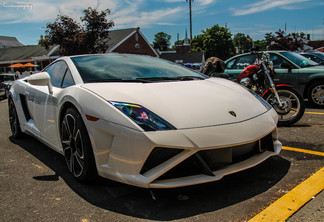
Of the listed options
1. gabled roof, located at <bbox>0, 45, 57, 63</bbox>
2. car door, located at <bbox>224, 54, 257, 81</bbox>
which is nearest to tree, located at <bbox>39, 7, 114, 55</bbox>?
gabled roof, located at <bbox>0, 45, 57, 63</bbox>

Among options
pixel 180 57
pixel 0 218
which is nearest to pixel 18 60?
pixel 180 57

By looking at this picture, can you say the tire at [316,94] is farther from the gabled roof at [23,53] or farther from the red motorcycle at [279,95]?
the gabled roof at [23,53]

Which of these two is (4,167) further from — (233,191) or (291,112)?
(291,112)

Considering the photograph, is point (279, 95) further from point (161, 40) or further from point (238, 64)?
point (161, 40)

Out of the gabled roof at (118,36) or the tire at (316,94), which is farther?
the gabled roof at (118,36)

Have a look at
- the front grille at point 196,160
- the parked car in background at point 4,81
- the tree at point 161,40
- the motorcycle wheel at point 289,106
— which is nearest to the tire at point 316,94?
the motorcycle wheel at point 289,106

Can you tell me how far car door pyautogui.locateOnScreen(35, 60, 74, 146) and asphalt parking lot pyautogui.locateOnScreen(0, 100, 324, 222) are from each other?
0.38m

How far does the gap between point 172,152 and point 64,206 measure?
3.07 feet

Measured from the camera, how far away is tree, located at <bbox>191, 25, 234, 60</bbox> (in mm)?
74625

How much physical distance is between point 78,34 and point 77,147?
2343 centimetres

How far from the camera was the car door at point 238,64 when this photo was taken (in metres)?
7.55

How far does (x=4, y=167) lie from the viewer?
3.28 m

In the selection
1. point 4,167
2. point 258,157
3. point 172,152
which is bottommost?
point 4,167

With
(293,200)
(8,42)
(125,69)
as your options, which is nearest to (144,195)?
(293,200)
